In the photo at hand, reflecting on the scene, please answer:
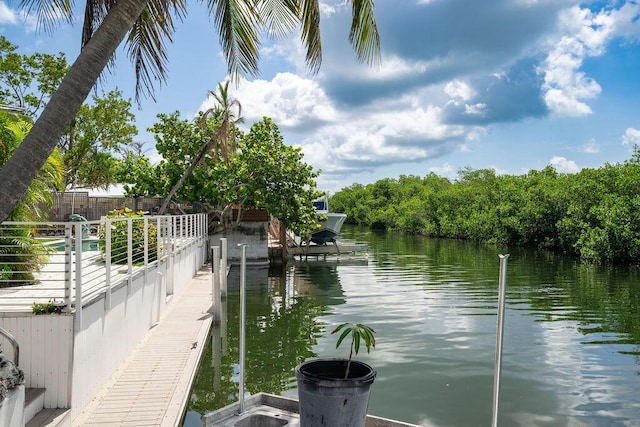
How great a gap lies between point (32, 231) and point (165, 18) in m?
3.65

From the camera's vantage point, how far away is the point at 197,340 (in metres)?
8.45

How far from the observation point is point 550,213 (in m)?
33.1

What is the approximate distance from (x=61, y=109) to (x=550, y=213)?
33166 mm

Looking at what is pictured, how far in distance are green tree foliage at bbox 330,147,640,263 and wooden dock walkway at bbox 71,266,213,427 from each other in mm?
21577

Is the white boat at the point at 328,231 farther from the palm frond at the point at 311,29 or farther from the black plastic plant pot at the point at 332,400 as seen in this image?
the black plastic plant pot at the point at 332,400

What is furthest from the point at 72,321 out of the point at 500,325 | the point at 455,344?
the point at 455,344

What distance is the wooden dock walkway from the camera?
5.20m

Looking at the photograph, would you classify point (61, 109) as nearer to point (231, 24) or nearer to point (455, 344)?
point (231, 24)

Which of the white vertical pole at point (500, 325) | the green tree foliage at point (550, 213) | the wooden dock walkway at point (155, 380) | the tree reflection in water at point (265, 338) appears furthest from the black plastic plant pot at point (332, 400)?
the green tree foliage at point (550, 213)

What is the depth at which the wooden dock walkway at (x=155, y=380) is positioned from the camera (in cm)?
520

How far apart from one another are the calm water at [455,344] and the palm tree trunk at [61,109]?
11.3 ft

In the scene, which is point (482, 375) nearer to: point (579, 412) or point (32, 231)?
point (579, 412)

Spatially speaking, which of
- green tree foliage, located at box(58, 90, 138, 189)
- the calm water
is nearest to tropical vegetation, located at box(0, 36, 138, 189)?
green tree foliage, located at box(58, 90, 138, 189)

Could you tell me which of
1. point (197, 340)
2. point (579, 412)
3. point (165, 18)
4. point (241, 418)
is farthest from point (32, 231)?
point (579, 412)
